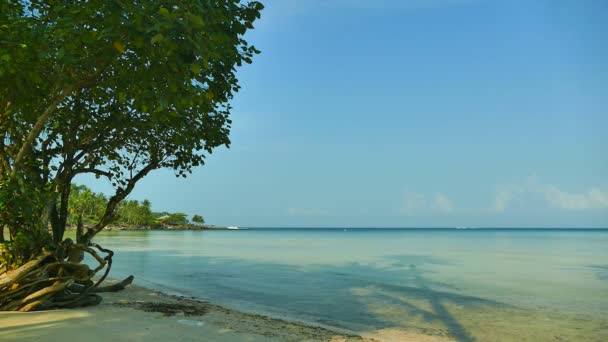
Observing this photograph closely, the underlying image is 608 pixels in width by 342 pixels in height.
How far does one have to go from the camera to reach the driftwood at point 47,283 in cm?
806

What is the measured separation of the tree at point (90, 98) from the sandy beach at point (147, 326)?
3.03 ft

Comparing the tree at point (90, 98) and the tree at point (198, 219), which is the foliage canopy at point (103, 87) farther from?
the tree at point (198, 219)

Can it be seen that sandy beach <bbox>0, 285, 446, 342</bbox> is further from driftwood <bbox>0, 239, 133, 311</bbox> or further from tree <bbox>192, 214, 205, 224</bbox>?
tree <bbox>192, 214, 205, 224</bbox>

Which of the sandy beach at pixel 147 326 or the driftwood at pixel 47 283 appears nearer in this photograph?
the sandy beach at pixel 147 326

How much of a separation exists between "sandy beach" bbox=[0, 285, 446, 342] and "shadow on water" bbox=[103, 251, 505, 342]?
7.64 ft

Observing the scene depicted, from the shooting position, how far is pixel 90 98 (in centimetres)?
973

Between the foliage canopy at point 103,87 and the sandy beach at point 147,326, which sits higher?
the foliage canopy at point 103,87

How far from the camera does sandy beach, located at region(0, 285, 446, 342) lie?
6727mm

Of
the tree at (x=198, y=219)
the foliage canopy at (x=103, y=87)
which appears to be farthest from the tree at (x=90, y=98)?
the tree at (x=198, y=219)

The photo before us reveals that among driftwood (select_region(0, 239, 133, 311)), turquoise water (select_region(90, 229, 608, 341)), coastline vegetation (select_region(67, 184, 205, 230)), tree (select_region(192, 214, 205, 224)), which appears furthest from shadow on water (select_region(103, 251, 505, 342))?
tree (select_region(192, 214, 205, 224))

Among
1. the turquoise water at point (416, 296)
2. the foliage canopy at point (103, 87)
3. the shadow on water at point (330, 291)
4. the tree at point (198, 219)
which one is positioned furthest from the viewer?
the tree at point (198, 219)

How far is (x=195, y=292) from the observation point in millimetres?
15828

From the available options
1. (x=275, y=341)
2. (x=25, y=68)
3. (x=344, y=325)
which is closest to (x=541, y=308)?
(x=344, y=325)

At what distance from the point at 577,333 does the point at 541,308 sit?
3.63 meters
